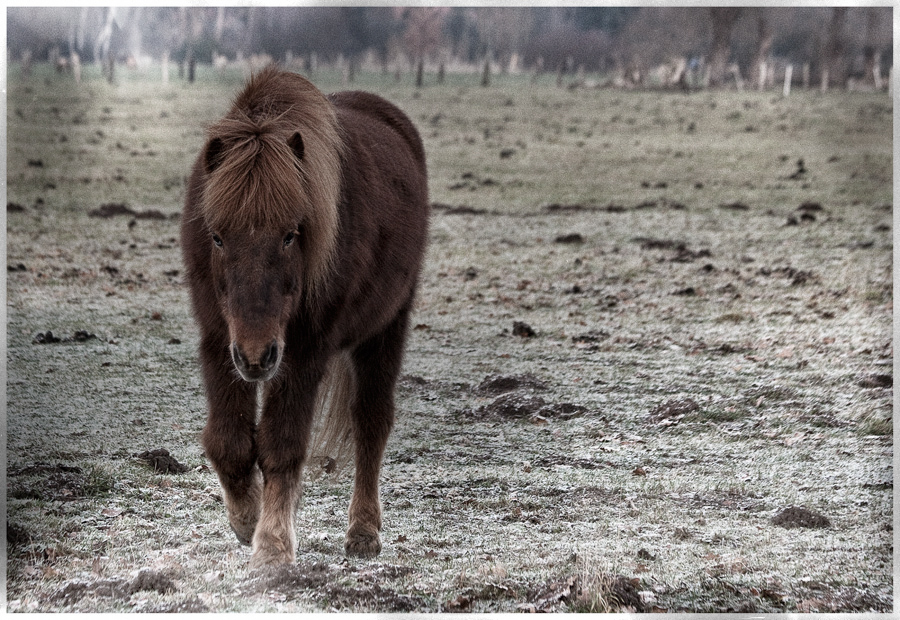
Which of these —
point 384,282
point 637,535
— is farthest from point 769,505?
point 384,282

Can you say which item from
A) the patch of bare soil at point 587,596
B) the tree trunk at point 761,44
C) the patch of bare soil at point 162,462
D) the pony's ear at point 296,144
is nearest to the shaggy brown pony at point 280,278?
the pony's ear at point 296,144

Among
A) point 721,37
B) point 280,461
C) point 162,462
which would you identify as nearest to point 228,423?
point 280,461

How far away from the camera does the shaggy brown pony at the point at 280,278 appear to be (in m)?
3.22

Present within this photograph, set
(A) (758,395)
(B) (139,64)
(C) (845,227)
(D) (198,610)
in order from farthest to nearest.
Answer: (C) (845,227)
(B) (139,64)
(A) (758,395)
(D) (198,610)

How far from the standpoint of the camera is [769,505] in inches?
178

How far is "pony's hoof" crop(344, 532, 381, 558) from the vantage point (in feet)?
13.1

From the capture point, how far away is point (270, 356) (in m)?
3.17

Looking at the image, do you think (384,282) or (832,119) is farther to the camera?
(832,119)

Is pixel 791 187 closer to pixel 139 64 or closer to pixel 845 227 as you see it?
pixel 845 227

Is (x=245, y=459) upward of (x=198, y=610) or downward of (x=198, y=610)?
upward

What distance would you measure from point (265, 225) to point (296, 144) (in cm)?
36

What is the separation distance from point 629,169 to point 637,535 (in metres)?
9.03

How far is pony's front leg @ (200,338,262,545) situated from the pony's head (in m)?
0.30

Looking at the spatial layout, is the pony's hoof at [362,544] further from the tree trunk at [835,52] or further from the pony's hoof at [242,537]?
the tree trunk at [835,52]
